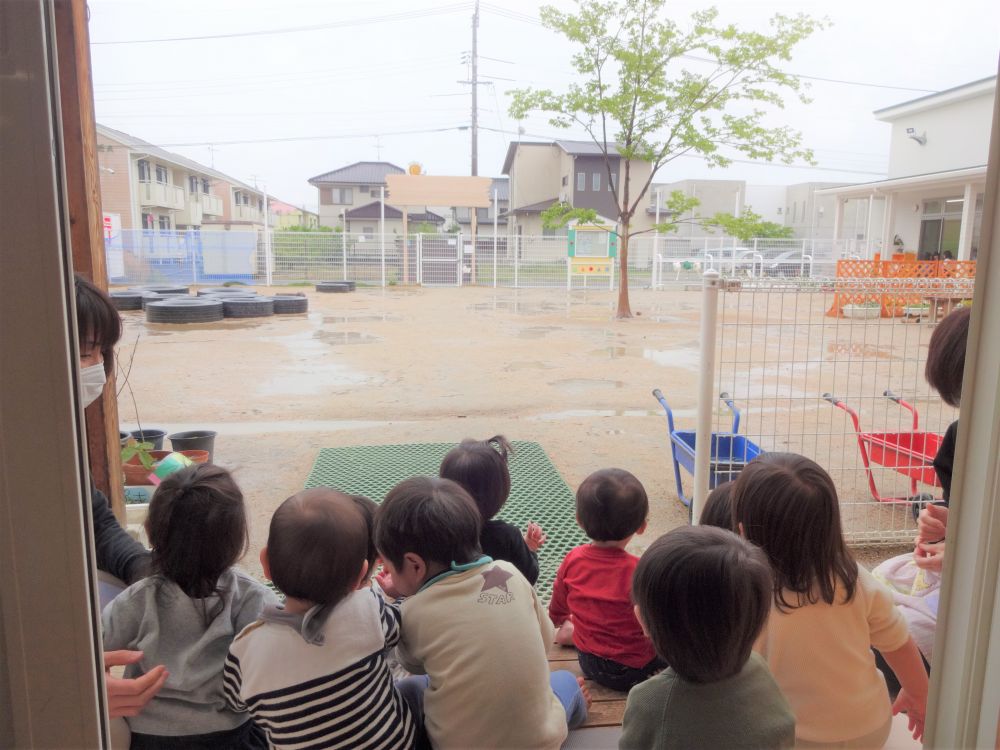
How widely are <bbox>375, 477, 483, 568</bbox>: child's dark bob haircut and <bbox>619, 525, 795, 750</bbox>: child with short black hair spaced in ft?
1.54

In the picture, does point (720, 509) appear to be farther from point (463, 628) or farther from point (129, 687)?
point (129, 687)

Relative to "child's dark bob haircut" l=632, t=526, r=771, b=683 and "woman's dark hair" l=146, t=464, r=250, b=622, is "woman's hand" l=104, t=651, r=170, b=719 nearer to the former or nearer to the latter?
"woman's dark hair" l=146, t=464, r=250, b=622

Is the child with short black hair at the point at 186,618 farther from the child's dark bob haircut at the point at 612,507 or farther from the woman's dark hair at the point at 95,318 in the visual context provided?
the child's dark bob haircut at the point at 612,507

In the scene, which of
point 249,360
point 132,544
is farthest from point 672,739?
point 249,360

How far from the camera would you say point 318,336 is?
10547mm

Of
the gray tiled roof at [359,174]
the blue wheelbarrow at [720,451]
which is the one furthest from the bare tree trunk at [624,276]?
the gray tiled roof at [359,174]

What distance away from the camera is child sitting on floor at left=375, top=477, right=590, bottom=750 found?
1.42 m

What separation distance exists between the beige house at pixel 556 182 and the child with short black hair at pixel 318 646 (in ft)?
105

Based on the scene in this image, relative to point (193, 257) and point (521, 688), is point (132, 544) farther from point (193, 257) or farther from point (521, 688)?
point (193, 257)

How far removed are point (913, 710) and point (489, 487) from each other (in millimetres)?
1085

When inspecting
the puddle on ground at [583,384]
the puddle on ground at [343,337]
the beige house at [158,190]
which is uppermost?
the beige house at [158,190]

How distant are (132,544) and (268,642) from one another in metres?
0.76

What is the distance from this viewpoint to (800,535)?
1.45 meters

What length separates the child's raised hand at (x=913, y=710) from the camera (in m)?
1.56
